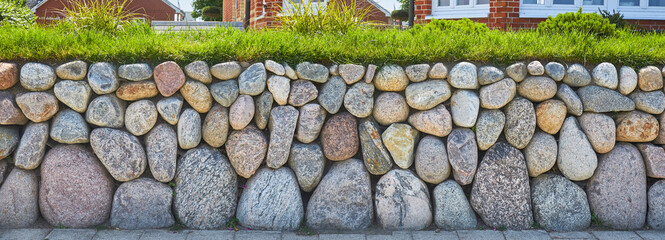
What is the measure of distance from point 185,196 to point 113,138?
0.62m

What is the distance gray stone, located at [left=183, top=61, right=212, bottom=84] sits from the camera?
12.5ft

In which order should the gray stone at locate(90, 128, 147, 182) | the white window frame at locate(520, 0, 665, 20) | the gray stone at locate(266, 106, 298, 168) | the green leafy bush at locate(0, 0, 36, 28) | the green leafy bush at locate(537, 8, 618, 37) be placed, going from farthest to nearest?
the white window frame at locate(520, 0, 665, 20) → the green leafy bush at locate(537, 8, 618, 37) → the green leafy bush at locate(0, 0, 36, 28) → the gray stone at locate(266, 106, 298, 168) → the gray stone at locate(90, 128, 147, 182)

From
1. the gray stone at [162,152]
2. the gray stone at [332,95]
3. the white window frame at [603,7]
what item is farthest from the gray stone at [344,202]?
the white window frame at [603,7]

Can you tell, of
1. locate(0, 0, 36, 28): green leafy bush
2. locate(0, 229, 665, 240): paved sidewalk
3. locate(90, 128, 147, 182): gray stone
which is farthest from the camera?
locate(0, 0, 36, 28): green leafy bush

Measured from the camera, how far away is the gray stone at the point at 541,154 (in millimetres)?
3889

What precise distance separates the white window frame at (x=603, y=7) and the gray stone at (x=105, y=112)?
7306 millimetres

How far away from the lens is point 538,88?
3.86m

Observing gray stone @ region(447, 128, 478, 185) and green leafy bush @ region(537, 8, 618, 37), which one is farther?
green leafy bush @ region(537, 8, 618, 37)

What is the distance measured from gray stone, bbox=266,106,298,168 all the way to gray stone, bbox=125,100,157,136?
0.81 metres

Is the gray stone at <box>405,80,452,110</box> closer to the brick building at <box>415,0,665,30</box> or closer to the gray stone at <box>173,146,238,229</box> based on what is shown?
the gray stone at <box>173,146,238,229</box>

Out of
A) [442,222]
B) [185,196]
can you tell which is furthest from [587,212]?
[185,196]

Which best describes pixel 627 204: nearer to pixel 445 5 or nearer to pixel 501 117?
pixel 501 117

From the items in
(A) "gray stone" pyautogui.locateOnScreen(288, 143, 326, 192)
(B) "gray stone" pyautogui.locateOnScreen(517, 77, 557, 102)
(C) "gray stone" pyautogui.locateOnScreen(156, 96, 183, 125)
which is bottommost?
(A) "gray stone" pyautogui.locateOnScreen(288, 143, 326, 192)

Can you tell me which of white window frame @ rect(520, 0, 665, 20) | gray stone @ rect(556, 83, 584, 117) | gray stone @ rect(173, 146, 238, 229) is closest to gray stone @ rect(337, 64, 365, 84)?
gray stone @ rect(173, 146, 238, 229)
